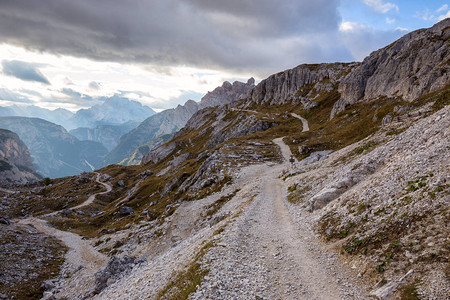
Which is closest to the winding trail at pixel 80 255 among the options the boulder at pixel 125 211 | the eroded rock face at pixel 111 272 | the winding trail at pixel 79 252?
the winding trail at pixel 79 252

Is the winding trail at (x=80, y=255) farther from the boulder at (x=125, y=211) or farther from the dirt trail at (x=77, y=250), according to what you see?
the boulder at (x=125, y=211)

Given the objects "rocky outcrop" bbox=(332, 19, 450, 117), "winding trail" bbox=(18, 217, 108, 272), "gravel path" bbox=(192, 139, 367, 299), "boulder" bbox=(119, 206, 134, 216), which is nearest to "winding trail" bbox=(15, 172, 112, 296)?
"winding trail" bbox=(18, 217, 108, 272)

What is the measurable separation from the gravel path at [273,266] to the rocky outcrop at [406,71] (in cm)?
6536

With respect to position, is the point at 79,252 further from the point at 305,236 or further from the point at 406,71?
the point at 406,71

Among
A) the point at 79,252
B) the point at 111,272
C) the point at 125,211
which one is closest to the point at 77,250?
the point at 79,252

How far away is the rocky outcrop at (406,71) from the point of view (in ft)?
210

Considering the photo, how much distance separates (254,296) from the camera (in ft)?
45.4

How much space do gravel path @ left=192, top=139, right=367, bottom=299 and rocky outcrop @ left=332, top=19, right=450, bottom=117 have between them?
214ft

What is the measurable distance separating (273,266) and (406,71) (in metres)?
98.1

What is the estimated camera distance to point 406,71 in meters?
82.1

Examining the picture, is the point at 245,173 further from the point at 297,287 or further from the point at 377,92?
A: the point at 377,92

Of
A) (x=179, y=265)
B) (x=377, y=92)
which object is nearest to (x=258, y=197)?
(x=179, y=265)

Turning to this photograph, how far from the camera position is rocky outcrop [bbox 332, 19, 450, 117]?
64062 mm

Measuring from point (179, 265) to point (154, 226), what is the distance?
3404 cm
